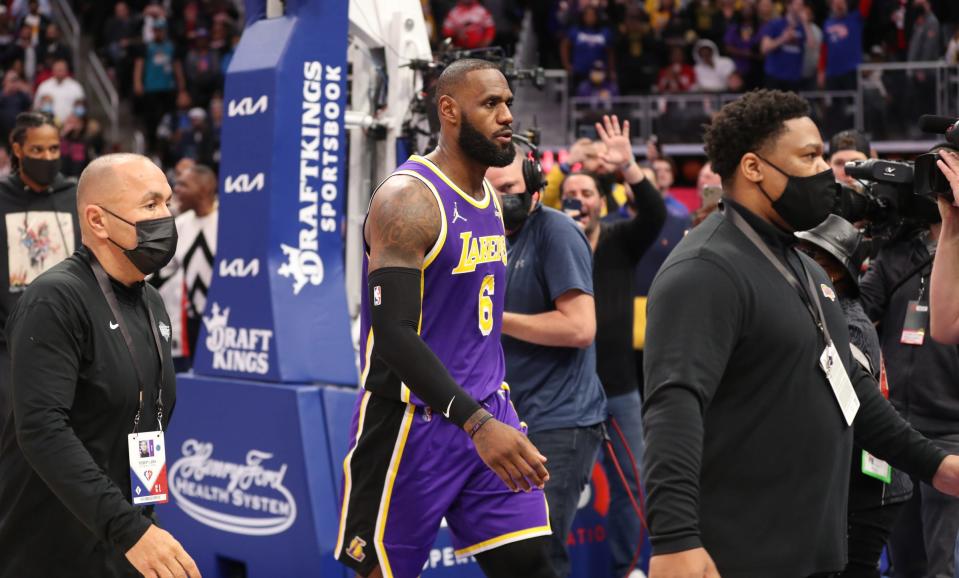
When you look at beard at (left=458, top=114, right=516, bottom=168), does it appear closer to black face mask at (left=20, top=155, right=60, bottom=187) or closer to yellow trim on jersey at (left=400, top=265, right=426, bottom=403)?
yellow trim on jersey at (left=400, top=265, right=426, bottom=403)

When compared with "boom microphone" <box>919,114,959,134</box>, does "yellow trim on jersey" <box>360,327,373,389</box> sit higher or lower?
lower

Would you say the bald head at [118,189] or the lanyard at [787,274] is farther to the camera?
the bald head at [118,189]

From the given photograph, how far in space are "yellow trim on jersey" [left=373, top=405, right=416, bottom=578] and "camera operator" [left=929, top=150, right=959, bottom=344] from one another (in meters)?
1.72

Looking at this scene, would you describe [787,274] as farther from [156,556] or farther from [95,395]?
[95,395]

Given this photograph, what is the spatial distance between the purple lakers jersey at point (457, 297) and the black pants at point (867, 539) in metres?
1.40

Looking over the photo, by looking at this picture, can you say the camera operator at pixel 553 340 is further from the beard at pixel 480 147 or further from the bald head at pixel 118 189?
the bald head at pixel 118 189

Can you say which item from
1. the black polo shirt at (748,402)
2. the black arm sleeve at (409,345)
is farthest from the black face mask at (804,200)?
the black arm sleeve at (409,345)

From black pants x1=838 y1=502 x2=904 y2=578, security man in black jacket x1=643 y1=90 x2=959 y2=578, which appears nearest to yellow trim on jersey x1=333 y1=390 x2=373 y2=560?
security man in black jacket x1=643 y1=90 x2=959 y2=578

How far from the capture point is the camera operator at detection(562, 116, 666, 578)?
21.8 feet

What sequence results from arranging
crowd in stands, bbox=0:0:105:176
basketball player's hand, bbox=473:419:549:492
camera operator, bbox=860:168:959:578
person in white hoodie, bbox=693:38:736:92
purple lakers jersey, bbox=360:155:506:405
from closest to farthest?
basketball player's hand, bbox=473:419:549:492 → purple lakers jersey, bbox=360:155:506:405 → camera operator, bbox=860:168:959:578 → person in white hoodie, bbox=693:38:736:92 → crowd in stands, bbox=0:0:105:176

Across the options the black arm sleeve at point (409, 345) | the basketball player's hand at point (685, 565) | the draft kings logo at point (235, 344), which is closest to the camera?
the basketball player's hand at point (685, 565)

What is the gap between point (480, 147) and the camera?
436 cm

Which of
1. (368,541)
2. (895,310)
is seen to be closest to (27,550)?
(368,541)

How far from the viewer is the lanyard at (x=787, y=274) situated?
327 cm
